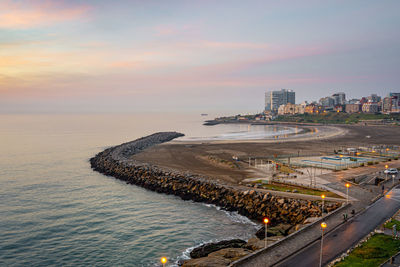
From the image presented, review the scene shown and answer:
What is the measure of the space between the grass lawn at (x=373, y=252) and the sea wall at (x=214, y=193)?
33.0 ft

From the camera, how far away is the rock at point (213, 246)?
2777cm

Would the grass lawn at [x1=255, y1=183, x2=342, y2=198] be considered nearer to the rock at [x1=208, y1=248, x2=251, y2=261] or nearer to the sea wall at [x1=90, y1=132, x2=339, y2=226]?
the sea wall at [x1=90, y1=132, x2=339, y2=226]

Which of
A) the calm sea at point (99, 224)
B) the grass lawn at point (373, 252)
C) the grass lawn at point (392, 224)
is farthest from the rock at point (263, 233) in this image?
the grass lawn at point (392, 224)

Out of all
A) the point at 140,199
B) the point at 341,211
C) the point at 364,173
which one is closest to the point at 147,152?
the point at 140,199

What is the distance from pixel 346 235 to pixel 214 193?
74.6ft

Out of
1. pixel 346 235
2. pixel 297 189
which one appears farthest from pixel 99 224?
pixel 346 235

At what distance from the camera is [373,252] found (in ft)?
69.2

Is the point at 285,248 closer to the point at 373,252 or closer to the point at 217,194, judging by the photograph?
the point at 373,252

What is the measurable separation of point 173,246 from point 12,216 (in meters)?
24.2

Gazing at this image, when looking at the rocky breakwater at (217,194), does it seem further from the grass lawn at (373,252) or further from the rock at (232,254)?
the rock at (232,254)

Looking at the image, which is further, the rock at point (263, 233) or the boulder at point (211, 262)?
the rock at point (263, 233)

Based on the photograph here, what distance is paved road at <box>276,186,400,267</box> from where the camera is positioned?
68.8 feet

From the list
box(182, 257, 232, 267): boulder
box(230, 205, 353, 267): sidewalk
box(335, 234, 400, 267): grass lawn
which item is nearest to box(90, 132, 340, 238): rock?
box(230, 205, 353, 267): sidewalk

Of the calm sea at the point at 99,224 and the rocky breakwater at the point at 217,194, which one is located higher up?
the rocky breakwater at the point at 217,194
